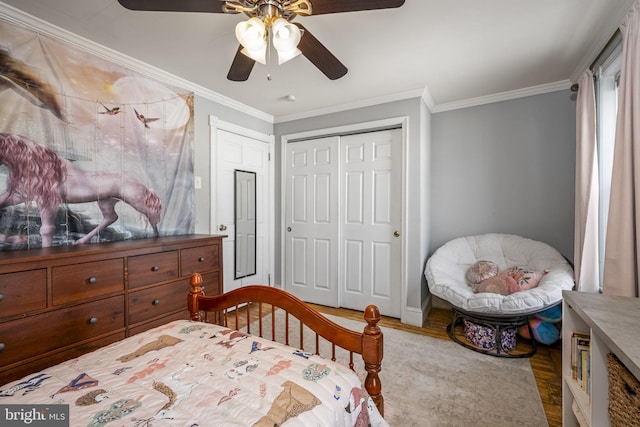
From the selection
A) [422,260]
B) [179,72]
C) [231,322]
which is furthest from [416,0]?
[231,322]

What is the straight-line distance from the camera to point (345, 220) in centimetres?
348

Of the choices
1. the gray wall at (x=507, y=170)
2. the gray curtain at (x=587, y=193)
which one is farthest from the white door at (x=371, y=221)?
the gray curtain at (x=587, y=193)

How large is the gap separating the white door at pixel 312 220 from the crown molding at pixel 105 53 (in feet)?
3.36

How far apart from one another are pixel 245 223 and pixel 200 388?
2.61 meters

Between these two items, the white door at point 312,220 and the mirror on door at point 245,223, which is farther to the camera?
the white door at point 312,220

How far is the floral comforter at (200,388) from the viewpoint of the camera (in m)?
0.80

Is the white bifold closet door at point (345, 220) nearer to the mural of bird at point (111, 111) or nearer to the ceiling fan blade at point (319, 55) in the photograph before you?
the ceiling fan blade at point (319, 55)

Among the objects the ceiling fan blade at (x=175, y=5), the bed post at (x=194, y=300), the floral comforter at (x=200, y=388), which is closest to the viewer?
the floral comforter at (x=200, y=388)

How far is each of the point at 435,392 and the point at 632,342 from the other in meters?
1.30

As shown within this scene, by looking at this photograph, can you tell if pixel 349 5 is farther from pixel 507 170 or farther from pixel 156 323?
pixel 507 170

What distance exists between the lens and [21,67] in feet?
5.92

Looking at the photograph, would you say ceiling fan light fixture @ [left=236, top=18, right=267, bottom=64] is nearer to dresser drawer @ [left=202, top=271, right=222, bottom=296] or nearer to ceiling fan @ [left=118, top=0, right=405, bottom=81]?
ceiling fan @ [left=118, top=0, right=405, bottom=81]

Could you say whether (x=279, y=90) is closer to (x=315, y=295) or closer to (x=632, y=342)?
(x=315, y=295)

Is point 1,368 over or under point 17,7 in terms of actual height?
under
